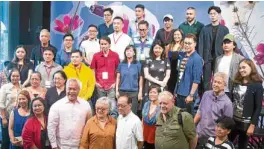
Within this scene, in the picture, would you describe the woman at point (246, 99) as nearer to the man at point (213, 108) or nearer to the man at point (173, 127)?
the man at point (213, 108)

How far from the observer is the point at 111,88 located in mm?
5852

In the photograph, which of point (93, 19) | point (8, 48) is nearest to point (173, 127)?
point (93, 19)

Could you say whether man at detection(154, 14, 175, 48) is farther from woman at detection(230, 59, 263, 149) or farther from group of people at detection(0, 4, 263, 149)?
woman at detection(230, 59, 263, 149)

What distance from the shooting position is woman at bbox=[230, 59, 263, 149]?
15.3 feet

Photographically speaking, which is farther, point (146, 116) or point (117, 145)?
point (146, 116)

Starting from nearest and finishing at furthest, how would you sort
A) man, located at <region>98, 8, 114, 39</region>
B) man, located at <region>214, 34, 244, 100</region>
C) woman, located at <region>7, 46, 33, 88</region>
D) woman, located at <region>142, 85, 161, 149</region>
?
1. woman, located at <region>142, 85, 161, 149</region>
2. man, located at <region>214, 34, 244, 100</region>
3. woman, located at <region>7, 46, 33, 88</region>
4. man, located at <region>98, 8, 114, 39</region>

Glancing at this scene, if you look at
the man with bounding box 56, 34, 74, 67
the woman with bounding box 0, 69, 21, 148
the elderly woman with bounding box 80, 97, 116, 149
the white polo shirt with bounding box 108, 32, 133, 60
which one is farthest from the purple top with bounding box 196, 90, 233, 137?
the woman with bounding box 0, 69, 21, 148

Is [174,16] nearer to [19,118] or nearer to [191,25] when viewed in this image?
[191,25]

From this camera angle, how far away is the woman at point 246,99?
4.68m

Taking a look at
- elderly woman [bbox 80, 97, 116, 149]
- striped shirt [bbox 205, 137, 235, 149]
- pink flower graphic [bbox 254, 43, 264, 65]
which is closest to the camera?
striped shirt [bbox 205, 137, 235, 149]

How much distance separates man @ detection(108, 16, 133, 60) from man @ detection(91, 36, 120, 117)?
0.25m

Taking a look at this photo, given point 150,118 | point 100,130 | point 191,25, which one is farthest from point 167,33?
point 100,130

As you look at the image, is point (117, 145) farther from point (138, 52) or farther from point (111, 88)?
point (138, 52)

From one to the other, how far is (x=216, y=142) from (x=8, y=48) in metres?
4.58
